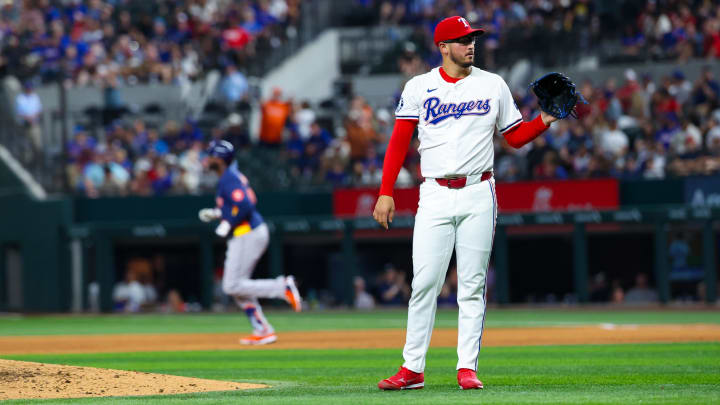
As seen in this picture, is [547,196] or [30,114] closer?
[547,196]

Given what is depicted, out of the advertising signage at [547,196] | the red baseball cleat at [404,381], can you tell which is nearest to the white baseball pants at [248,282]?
the red baseball cleat at [404,381]

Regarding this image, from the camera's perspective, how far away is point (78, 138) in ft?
74.2

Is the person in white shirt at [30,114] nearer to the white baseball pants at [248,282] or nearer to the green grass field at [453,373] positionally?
the green grass field at [453,373]

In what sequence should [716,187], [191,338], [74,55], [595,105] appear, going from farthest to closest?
1. [74,55]
2. [595,105]
3. [716,187]
4. [191,338]

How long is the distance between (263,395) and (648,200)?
13.3 meters

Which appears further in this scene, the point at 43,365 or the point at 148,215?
the point at 148,215

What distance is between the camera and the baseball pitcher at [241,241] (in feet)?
39.3

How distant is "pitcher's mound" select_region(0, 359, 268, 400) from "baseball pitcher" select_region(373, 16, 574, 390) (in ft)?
3.87

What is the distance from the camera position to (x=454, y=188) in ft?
21.9

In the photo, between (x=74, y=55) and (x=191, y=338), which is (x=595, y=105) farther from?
(x=74, y=55)

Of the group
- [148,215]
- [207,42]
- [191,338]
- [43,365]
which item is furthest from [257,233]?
[207,42]

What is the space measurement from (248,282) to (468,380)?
5.71m

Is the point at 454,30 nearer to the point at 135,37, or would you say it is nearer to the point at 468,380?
the point at 468,380

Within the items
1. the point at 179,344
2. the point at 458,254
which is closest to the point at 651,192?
the point at 179,344
